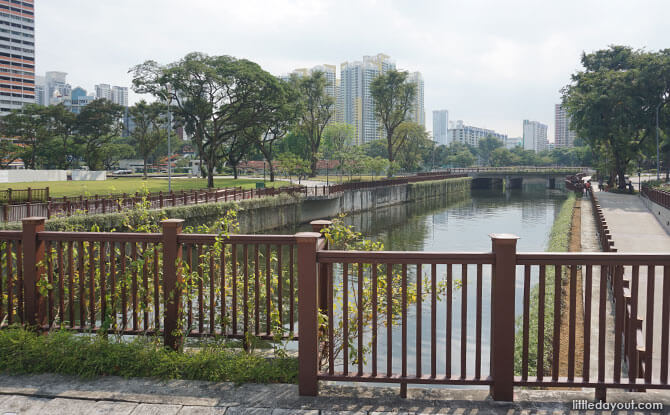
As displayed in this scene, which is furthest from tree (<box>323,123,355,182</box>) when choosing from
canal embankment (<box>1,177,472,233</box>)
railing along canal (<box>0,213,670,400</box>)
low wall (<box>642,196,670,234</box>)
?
railing along canal (<box>0,213,670,400</box>)

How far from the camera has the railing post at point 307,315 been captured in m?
3.87

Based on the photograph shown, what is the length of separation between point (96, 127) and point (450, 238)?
50.6 metres

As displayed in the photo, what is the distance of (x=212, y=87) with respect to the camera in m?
41.8

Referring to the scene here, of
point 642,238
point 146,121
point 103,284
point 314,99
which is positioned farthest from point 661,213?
point 146,121

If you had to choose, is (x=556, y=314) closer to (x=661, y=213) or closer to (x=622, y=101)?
(x=661, y=213)

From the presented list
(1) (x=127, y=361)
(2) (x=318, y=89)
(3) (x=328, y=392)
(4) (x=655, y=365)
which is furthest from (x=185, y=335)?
(2) (x=318, y=89)

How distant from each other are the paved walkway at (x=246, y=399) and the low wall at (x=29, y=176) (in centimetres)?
5461

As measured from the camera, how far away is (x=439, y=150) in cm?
13700

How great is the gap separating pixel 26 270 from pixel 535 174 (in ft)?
297

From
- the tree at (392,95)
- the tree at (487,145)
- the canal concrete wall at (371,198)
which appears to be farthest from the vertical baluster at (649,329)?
the tree at (487,145)

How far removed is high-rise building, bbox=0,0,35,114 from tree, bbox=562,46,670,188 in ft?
377

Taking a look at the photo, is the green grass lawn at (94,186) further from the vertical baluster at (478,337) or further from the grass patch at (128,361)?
the vertical baluster at (478,337)

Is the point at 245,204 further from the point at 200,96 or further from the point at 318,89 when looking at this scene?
the point at 318,89

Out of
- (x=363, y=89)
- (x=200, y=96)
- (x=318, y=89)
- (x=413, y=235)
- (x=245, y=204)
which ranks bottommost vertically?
(x=413, y=235)
